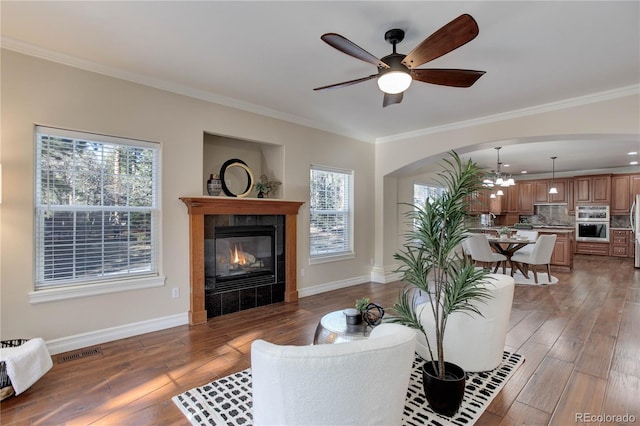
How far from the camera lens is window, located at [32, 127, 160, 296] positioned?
2.88 meters

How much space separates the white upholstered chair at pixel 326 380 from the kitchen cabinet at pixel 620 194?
11.1 m

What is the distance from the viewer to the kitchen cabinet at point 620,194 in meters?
8.73

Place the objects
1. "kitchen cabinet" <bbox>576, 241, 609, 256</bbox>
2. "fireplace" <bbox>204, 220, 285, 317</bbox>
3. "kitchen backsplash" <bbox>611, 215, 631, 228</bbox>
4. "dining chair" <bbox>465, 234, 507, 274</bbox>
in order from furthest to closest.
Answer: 1. "kitchen cabinet" <bbox>576, 241, 609, 256</bbox>
2. "kitchen backsplash" <bbox>611, 215, 631, 228</bbox>
3. "dining chair" <bbox>465, 234, 507, 274</bbox>
4. "fireplace" <bbox>204, 220, 285, 317</bbox>

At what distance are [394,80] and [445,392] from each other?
2.20m

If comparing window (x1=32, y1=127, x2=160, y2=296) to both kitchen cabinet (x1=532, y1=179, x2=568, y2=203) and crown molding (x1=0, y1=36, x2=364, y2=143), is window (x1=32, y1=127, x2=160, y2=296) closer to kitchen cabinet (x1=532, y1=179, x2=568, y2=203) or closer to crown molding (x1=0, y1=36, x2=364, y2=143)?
crown molding (x1=0, y1=36, x2=364, y2=143)

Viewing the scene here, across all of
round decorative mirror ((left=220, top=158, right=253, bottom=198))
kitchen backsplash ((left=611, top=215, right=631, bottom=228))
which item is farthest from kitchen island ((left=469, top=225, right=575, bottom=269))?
round decorative mirror ((left=220, top=158, right=253, bottom=198))

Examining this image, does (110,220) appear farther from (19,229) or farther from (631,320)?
(631,320)

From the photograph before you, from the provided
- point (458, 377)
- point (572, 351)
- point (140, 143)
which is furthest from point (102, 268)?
point (572, 351)

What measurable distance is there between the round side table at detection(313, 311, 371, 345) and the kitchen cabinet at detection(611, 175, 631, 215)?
10.4m

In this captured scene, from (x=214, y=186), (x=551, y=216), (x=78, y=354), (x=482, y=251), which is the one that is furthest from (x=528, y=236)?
(x=78, y=354)

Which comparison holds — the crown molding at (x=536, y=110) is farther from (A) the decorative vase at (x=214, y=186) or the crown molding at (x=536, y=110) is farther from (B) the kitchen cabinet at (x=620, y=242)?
(B) the kitchen cabinet at (x=620, y=242)

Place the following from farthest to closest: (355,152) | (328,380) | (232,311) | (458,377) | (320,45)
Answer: (355,152) < (232,311) < (320,45) < (458,377) < (328,380)

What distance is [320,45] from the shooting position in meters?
2.68

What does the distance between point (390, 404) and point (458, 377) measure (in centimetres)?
93
